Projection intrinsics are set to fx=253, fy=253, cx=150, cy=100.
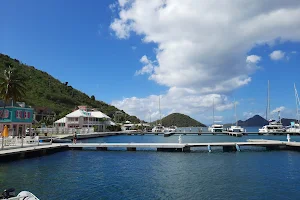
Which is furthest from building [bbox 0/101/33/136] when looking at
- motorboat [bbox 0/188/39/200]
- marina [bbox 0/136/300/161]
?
motorboat [bbox 0/188/39/200]

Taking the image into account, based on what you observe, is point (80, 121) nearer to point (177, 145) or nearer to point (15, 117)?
point (15, 117)

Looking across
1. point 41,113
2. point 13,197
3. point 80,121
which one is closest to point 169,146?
point 13,197

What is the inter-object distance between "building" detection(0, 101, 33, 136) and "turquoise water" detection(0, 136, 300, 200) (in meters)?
16.0

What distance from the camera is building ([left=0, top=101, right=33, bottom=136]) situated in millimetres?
42156

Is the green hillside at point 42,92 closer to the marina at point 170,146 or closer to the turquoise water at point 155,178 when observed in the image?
the marina at point 170,146

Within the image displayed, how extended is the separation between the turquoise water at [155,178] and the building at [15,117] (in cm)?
1600

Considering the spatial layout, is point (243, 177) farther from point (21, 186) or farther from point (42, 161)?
point (42, 161)

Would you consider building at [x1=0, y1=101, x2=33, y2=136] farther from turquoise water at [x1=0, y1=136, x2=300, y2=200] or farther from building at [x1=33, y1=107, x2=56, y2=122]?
building at [x1=33, y1=107, x2=56, y2=122]

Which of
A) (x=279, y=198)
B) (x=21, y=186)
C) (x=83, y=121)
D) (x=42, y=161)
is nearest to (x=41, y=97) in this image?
(x=83, y=121)

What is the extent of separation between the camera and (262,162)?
29.5 metres

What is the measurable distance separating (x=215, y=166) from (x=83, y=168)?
13.8 meters

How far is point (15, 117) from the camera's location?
142 ft

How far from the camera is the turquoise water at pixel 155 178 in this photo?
17031mm

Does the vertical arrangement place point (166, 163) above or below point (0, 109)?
below
